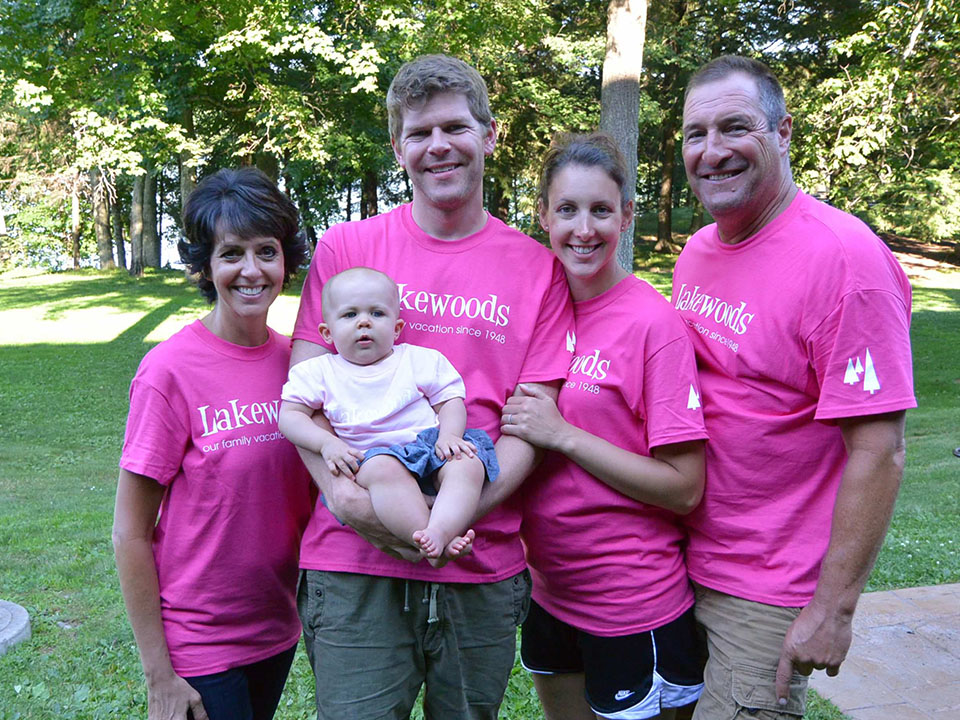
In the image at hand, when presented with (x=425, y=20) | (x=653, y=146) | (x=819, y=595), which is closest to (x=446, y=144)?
(x=819, y=595)

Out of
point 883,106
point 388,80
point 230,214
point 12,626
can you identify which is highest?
point 388,80

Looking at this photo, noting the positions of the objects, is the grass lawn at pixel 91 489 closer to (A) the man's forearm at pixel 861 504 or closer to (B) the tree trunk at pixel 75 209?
(A) the man's forearm at pixel 861 504

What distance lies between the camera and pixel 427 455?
228cm

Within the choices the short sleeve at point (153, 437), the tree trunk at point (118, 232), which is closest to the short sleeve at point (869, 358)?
the short sleeve at point (153, 437)

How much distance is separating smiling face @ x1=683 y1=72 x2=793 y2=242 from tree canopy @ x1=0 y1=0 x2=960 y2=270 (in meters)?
6.36

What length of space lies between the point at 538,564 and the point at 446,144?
1.30 meters

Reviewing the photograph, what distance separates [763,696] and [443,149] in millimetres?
1783

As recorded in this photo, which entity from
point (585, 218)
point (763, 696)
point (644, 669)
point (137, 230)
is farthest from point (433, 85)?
point (137, 230)

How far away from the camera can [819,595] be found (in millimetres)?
2283

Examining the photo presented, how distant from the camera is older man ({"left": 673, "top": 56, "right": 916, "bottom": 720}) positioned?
7.32ft

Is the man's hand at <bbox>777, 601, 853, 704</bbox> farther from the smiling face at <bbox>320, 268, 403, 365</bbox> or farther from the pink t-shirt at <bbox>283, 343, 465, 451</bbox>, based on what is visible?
the smiling face at <bbox>320, 268, 403, 365</bbox>

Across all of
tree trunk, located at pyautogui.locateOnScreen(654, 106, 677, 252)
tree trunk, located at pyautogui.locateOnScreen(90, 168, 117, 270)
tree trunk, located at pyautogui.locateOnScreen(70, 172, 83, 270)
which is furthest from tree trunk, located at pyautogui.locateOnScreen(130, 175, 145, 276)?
tree trunk, located at pyautogui.locateOnScreen(654, 106, 677, 252)

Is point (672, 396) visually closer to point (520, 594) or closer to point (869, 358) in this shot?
point (869, 358)

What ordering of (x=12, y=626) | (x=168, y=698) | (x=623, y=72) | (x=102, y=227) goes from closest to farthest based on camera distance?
1. (x=168, y=698)
2. (x=12, y=626)
3. (x=623, y=72)
4. (x=102, y=227)
